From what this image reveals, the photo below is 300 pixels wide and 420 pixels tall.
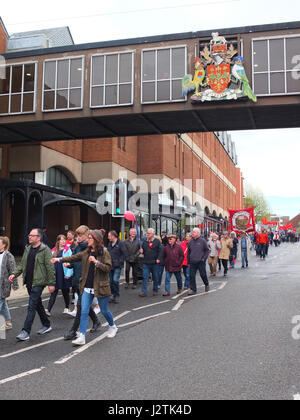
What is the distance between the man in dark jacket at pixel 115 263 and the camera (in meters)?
9.99

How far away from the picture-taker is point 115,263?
10.1 metres

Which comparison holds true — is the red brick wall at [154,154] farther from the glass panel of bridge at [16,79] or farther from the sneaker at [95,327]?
the sneaker at [95,327]

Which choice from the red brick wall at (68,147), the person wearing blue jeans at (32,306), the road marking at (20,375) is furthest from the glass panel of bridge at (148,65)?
the road marking at (20,375)

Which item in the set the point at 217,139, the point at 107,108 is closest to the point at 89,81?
the point at 107,108

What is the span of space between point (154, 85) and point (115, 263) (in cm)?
1476

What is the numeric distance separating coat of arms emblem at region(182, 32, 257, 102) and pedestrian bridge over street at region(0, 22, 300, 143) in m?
0.05

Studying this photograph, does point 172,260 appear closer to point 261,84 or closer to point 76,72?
point 261,84

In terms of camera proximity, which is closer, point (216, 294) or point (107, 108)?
point (216, 294)

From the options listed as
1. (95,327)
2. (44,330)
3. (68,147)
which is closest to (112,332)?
(95,327)

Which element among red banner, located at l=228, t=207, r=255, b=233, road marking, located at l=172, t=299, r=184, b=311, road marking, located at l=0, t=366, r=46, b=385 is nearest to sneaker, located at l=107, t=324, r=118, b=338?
road marking, located at l=0, t=366, r=46, b=385

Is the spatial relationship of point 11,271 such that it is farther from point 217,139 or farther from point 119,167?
point 217,139

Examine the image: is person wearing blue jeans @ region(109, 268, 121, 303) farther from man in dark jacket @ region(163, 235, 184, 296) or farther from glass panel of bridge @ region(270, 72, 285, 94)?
glass panel of bridge @ region(270, 72, 285, 94)
